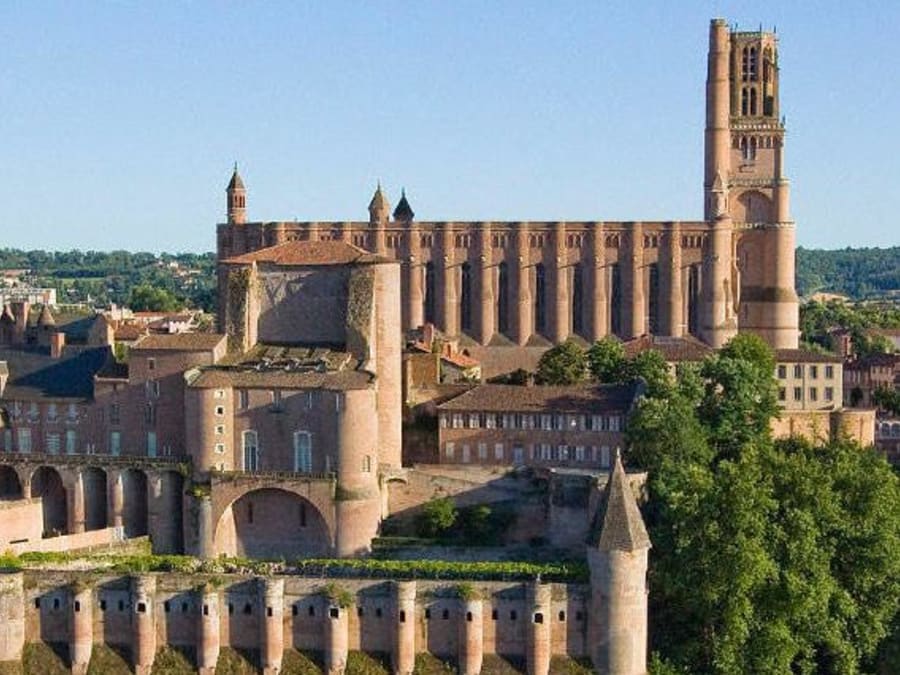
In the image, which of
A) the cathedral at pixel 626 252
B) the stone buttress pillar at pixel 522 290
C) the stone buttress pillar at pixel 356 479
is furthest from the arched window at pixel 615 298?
the stone buttress pillar at pixel 356 479

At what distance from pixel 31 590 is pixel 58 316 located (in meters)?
88.6

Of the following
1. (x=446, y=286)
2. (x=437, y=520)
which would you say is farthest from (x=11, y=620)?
(x=446, y=286)

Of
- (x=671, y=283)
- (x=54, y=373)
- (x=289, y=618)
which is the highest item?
(x=671, y=283)

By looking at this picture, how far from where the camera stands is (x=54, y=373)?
95.2m

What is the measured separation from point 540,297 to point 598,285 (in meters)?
4.49

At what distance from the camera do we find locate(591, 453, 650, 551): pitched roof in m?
71.0

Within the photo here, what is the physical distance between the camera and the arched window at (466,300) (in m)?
130

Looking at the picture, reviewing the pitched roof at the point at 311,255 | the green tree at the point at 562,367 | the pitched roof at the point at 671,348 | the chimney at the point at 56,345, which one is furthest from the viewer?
the pitched roof at the point at 671,348

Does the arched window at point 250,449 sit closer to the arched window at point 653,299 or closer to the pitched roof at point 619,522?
the pitched roof at point 619,522

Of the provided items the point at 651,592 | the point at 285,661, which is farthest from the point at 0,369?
the point at 651,592

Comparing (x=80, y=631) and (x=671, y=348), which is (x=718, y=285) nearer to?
(x=671, y=348)

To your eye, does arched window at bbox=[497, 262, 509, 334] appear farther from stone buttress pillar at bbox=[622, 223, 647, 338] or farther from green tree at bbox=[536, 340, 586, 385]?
green tree at bbox=[536, 340, 586, 385]

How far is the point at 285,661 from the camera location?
72.8 metres

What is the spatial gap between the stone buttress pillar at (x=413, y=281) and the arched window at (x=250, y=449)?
1669 inches
